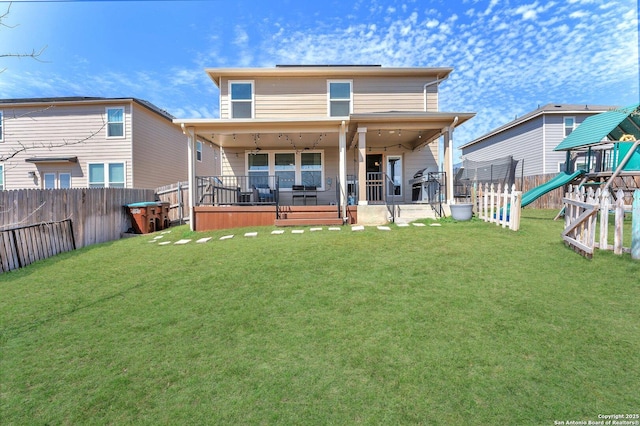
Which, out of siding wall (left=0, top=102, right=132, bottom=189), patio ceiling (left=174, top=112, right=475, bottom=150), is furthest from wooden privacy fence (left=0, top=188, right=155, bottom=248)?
siding wall (left=0, top=102, right=132, bottom=189)

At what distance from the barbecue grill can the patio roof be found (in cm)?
469

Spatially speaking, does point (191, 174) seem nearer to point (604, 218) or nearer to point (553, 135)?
point (604, 218)

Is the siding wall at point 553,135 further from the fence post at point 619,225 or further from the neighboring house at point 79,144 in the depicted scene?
the neighboring house at point 79,144

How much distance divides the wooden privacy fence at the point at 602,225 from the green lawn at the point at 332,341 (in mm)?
225

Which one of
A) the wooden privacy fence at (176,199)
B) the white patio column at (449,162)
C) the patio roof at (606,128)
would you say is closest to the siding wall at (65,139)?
the wooden privacy fence at (176,199)

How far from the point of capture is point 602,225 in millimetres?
4965

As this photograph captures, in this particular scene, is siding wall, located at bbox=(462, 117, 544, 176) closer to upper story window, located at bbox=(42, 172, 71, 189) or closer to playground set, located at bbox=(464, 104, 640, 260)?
playground set, located at bbox=(464, 104, 640, 260)

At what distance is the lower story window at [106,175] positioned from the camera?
14.9 metres

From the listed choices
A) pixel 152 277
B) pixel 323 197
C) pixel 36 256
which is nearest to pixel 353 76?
pixel 323 197

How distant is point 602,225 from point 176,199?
14211 millimetres

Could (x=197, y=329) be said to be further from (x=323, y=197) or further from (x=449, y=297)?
(x=323, y=197)

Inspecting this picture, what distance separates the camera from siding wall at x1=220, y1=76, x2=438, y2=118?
499 inches

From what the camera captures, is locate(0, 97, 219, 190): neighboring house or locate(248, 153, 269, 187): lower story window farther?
locate(0, 97, 219, 190): neighboring house

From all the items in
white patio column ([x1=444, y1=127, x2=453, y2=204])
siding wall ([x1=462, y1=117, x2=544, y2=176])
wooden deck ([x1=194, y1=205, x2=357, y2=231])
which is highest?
siding wall ([x1=462, y1=117, x2=544, y2=176])
